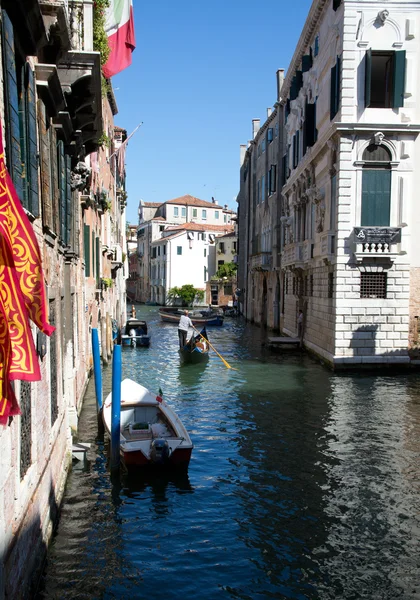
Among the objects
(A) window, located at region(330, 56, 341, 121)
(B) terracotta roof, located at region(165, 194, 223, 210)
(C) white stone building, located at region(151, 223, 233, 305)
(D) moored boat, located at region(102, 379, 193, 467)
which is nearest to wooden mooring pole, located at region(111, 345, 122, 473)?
(D) moored boat, located at region(102, 379, 193, 467)

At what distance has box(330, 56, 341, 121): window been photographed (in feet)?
54.9

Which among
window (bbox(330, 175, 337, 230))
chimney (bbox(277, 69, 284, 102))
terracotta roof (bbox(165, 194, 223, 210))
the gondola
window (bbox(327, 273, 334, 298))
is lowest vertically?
the gondola

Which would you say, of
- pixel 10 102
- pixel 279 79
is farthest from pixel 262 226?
pixel 10 102

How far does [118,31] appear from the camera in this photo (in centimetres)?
1119

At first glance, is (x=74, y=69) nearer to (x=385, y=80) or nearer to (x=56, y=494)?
(x=56, y=494)

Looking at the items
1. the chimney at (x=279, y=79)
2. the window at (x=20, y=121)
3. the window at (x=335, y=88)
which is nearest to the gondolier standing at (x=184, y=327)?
the window at (x=335, y=88)

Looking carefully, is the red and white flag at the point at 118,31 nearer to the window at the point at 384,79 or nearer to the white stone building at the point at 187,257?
the window at the point at 384,79

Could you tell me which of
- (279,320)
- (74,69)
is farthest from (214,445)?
(279,320)

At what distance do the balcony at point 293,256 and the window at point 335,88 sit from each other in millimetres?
6100

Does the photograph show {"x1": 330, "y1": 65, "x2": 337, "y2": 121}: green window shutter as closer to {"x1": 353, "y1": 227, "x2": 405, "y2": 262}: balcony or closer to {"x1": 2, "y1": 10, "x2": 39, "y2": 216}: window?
{"x1": 353, "y1": 227, "x2": 405, "y2": 262}: balcony

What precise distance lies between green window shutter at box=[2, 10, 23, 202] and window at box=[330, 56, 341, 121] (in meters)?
14.0

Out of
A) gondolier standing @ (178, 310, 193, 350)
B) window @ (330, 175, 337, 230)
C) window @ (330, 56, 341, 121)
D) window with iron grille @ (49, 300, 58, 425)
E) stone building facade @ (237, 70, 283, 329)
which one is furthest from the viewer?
stone building facade @ (237, 70, 283, 329)

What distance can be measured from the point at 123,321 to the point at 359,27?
18808 millimetres

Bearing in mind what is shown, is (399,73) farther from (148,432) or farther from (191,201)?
(191,201)
